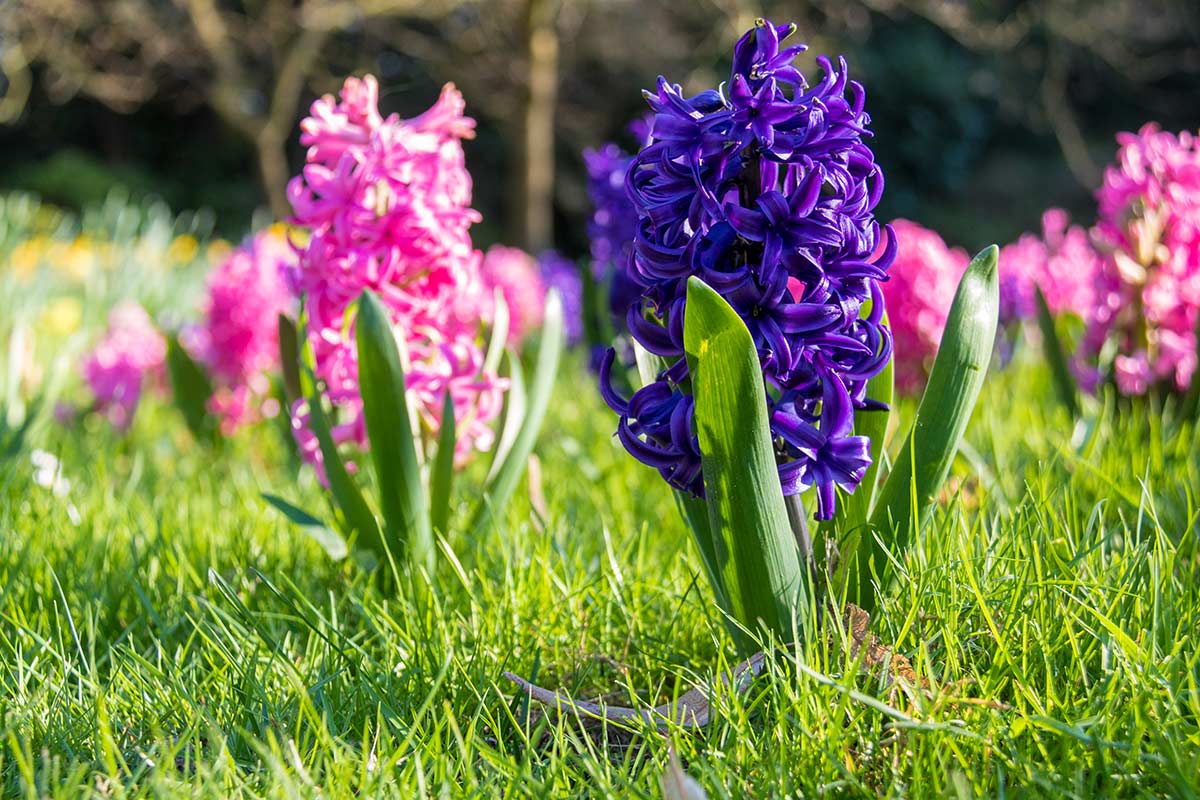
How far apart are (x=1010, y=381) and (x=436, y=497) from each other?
2.86 m

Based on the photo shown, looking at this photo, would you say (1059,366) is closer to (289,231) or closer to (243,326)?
(289,231)

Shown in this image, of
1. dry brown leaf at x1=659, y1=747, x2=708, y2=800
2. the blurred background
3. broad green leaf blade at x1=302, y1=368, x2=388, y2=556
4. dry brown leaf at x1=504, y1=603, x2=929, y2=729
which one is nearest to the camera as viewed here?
dry brown leaf at x1=659, y1=747, x2=708, y2=800

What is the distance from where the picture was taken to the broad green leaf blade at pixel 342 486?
178 cm

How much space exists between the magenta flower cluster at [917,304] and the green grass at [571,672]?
4.38 feet

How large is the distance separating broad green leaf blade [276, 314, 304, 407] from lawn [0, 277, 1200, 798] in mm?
286

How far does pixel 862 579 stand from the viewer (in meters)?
1.41

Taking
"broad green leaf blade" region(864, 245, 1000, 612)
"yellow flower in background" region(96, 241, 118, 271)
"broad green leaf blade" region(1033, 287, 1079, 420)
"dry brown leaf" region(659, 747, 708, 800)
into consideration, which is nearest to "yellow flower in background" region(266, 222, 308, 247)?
"yellow flower in background" region(96, 241, 118, 271)

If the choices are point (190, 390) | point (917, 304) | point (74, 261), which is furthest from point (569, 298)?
point (74, 261)

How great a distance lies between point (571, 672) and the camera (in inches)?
60.9

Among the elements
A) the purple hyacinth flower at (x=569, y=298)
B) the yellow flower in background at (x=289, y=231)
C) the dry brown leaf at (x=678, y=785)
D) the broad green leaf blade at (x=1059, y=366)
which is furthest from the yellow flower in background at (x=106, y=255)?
the dry brown leaf at (x=678, y=785)

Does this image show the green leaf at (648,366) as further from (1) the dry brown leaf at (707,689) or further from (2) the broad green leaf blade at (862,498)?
(1) the dry brown leaf at (707,689)

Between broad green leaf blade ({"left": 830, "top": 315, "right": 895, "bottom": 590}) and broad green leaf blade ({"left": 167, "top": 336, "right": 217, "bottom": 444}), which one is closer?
broad green leaf blade ({"left": 830, "top": 315, "right": 895, "bottom": 590})

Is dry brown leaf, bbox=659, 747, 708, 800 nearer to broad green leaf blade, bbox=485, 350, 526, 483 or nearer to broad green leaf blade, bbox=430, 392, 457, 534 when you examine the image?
broad green leaf blade, bbox=430, 392, 457, 534

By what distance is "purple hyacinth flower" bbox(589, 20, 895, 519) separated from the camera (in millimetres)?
1189
